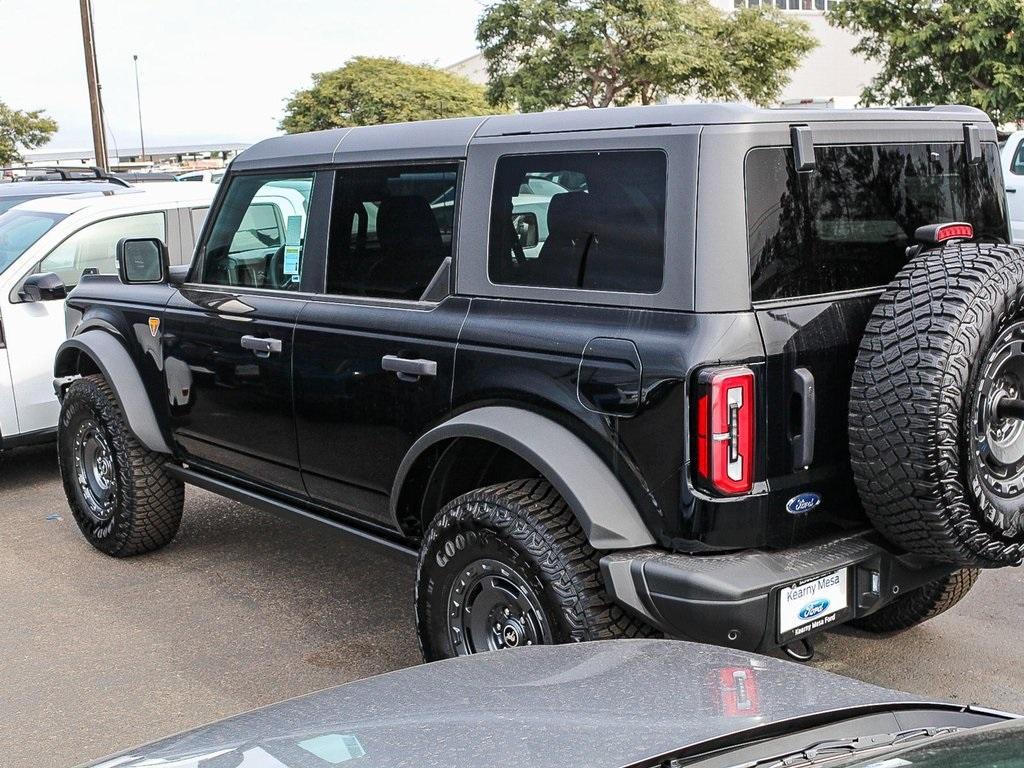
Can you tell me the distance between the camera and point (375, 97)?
154 feet

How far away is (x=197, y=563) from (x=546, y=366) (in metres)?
2.85

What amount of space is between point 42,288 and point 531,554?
14.8 ft

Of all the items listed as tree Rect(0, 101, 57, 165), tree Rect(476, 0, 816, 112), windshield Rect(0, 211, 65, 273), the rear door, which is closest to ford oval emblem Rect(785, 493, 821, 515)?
the rear door

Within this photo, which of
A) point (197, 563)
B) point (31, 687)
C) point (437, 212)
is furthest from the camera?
point (197, 563)

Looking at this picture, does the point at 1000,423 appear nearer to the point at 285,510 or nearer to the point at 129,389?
the point at 285,510

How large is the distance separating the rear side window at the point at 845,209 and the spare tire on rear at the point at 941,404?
0.21m

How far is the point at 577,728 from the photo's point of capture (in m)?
1.98

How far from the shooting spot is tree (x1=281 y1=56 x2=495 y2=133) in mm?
A: 47250

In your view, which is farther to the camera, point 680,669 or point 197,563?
point 197,563

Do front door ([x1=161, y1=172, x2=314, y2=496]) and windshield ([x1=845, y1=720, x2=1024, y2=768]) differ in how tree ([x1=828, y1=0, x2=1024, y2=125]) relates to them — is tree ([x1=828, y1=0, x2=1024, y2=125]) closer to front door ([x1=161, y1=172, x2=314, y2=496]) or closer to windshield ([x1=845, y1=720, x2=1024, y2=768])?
front door ([x1=161, y1=172, x2=314, y2=496])

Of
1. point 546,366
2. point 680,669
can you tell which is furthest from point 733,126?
point 680,669

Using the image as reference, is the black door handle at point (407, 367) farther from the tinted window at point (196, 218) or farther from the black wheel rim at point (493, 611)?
the tinted window at point (196, 218)

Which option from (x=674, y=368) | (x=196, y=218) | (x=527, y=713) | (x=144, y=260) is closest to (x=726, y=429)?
(x=674, y=368)

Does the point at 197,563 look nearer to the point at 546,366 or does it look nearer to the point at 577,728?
the point at 546,366
